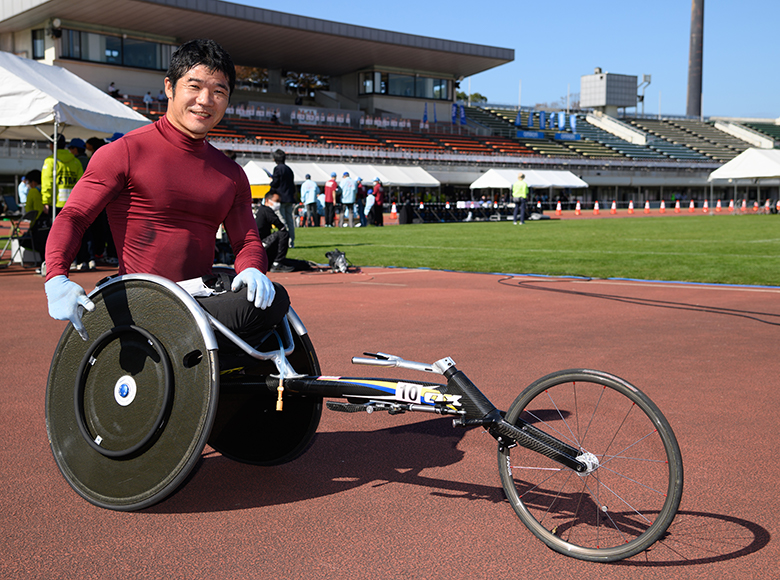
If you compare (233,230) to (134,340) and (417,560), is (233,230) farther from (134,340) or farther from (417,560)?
(417,560)

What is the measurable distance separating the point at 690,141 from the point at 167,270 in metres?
83.6

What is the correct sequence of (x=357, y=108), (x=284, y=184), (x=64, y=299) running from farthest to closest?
(x=357, y=108), (x=284, y=184), (x=64, y=299)

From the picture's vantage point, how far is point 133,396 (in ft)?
9.62

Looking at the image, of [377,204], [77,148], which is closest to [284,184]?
[77,148]

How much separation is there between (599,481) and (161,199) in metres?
2.24

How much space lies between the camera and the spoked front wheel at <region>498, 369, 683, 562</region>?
102 inches

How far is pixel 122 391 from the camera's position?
9.71ft

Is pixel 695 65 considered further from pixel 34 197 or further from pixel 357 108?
pixel 34 197

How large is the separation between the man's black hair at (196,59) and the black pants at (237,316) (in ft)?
3.29

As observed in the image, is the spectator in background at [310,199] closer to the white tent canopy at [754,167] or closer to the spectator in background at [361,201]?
the spectator in background at [361,201]

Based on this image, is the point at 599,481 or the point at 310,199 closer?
the point at 599,481

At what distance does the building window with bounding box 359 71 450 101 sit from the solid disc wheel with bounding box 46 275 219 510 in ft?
196

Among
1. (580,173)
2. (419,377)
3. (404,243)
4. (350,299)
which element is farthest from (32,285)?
(580,173)

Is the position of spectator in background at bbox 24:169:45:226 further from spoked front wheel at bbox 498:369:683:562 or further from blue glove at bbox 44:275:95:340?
spoked front wheel at bbox 498:369:683:562
